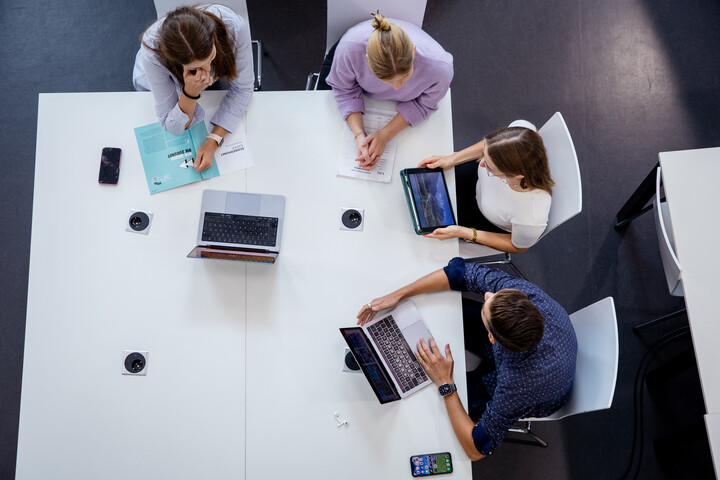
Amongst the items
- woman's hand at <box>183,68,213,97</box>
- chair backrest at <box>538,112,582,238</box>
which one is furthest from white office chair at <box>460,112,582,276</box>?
woman's hand at <box>183,68,213,97</box>

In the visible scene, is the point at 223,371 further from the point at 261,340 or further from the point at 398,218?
the point at 398,218

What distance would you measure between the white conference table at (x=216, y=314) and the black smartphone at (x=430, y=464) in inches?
1.2

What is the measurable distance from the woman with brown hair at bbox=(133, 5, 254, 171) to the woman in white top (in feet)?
2.44

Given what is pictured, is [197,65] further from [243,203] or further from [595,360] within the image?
[595,360]

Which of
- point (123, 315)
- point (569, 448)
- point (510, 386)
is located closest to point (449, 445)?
point (510, 386)

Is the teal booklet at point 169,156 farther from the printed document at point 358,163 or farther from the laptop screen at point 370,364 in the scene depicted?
the laptop screen at point 370,364

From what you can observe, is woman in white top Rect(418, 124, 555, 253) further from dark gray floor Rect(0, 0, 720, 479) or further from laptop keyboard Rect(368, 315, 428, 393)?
dark gray floor Rect(0, 0, 720, 479)

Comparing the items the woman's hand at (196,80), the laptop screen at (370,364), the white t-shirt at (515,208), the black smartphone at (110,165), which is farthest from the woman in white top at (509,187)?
the black smartphone at (110,165)

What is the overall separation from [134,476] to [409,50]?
1.68m

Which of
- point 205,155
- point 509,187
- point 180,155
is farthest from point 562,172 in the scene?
point 180,155

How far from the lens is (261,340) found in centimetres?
190

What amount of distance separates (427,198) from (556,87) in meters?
1.39

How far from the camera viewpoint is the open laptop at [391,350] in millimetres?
1813

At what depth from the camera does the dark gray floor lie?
2.68m
